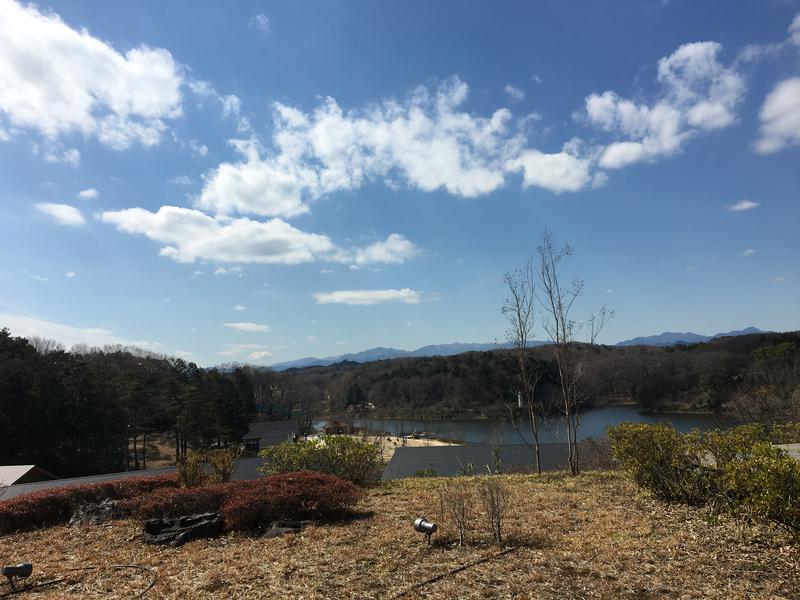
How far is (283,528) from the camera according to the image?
17.2 ft

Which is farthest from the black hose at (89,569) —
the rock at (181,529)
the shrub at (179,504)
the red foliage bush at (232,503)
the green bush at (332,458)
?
the green bush at (332,458)

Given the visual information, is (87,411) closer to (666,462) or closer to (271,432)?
(271,432)

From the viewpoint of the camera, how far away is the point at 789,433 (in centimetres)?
555

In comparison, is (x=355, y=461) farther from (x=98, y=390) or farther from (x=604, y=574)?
(x=98, y=390)

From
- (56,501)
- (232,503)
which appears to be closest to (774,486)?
(232,503)

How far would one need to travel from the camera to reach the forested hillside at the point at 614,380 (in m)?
19.8

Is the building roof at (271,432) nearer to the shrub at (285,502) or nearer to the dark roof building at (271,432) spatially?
the dark roof building at (271,432)

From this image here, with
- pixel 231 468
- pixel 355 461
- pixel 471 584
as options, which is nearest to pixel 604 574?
pixel 471 584

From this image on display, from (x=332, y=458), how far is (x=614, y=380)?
37577mm

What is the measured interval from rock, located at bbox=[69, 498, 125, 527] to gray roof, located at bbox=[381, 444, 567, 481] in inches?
233

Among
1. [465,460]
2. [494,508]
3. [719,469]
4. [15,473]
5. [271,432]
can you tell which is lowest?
[271,432]

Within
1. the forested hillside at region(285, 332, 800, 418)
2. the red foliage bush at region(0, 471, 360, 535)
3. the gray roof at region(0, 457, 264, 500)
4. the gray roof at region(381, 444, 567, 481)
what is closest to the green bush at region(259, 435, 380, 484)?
the gray roof at region(0, 457, 264, 500)

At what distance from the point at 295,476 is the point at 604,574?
4.26 meters

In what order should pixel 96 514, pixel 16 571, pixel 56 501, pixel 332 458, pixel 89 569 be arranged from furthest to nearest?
pixel 332 458 < pixel 56 501 < pixel 96 514 < pixel 89 569 < pixel 16 571
